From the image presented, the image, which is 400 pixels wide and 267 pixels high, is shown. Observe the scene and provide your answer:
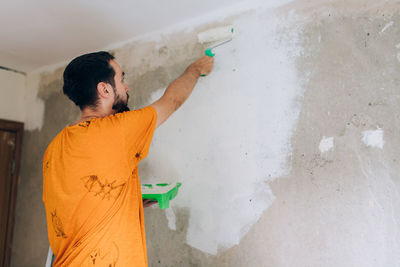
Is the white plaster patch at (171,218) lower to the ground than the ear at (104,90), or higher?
lower

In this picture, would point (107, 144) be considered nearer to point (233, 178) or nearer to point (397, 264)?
point (233, 178)

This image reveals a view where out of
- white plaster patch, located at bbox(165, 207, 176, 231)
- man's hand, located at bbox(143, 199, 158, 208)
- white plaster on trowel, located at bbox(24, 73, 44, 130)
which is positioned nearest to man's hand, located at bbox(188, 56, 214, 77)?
man's hand, located at bbox(143, 199, 158, 208)

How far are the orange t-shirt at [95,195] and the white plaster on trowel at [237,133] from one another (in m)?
0.56

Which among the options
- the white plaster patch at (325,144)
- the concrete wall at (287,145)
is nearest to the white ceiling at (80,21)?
the concrete wall at (287,145)

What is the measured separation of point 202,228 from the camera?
5.30 feet

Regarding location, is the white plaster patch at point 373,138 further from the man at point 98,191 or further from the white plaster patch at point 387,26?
the man at point 98,191

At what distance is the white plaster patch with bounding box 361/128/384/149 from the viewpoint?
4.19ft

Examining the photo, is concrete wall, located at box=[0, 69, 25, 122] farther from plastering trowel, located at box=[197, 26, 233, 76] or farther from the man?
plastering trowel, located at box=[197, 26, 233, 76]

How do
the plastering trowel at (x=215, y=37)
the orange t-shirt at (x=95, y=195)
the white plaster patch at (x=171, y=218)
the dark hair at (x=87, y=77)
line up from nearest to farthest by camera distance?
the orange t-shirt at (x=95, y=195) → the dark hair at (x=87, y=77) → the plastering trowel at (x=215, y=37) → the white plaster patch at (x=171, y=218)

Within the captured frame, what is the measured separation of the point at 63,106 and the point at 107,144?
151cm

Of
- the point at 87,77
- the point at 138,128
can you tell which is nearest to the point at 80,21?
the point at 87,77

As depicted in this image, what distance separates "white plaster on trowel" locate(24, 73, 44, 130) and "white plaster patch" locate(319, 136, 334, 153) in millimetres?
2225

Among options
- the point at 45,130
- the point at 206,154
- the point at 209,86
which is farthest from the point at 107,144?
the point at 45,130

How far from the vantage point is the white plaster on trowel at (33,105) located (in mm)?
2514
